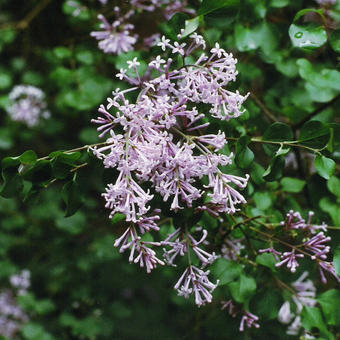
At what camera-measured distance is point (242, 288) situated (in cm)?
94

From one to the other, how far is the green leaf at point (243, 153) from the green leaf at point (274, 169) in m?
0.04

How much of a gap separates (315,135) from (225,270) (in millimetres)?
320

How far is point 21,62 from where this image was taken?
1.77 metres

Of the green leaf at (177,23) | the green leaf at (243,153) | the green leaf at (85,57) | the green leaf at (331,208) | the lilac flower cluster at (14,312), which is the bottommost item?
the lilac flower cluster at (14,312)

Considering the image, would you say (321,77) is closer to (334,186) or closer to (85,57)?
(334,186)

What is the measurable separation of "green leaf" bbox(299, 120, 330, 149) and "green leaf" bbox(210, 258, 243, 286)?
285mm

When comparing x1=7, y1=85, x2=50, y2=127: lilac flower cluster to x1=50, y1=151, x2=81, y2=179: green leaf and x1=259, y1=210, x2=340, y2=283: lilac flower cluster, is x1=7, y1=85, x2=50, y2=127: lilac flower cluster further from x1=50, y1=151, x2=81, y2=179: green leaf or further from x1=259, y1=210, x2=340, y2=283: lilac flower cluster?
x1=259, y1=210, x2=340, y2=283: lilac flower cluster

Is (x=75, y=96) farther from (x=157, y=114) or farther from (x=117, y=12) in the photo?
(x=157, y=114)

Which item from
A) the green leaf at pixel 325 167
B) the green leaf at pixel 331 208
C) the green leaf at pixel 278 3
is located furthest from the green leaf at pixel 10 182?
the green leaf at pixel 278 3

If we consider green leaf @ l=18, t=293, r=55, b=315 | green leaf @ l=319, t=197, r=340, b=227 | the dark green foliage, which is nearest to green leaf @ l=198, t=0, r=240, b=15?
the dark green foliage

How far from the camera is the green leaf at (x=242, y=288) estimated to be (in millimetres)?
936

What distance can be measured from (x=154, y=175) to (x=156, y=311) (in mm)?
1171

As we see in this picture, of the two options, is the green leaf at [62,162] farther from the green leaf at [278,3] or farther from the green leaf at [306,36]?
the green leaf at [278,3]

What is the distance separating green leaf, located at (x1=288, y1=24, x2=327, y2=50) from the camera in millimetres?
874
